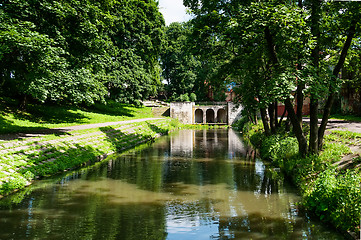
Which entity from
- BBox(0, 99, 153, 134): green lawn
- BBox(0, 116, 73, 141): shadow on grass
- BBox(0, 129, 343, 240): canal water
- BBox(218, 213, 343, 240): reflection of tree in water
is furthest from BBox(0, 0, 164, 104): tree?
BBox(218, 213, 343, 240): reflection of tree in water

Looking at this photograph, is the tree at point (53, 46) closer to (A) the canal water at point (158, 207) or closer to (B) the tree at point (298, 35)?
(A) the canal water at point (158, 207)

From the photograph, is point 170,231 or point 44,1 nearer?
point 170,231

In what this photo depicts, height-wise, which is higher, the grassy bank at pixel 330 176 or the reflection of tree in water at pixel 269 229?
the grassy bank at pixel 330 176

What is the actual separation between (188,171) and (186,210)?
5.04 m

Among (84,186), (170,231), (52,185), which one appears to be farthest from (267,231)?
(52,185)

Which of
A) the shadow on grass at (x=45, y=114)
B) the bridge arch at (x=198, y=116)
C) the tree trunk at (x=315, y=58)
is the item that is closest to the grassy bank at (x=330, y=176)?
the tree trunk at (x=315, y=58)

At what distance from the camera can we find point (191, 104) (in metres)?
49.5

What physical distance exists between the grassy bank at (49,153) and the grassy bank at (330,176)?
891cm

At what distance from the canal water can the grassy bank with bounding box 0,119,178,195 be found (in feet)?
1.94

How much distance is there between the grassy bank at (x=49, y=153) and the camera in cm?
918

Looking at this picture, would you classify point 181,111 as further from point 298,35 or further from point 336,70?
point 298,35

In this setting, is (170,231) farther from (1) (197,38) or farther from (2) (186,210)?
(1) (197,38)

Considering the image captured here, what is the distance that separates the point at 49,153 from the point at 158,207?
257 inches

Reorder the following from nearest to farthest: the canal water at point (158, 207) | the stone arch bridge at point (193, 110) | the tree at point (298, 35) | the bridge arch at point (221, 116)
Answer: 1. the canal water at point (158, 207)
2. the tree at point (298, 35)
3. the stone arch bridge at point (193, 110)
4. the bridge arch at point (221, 116)
